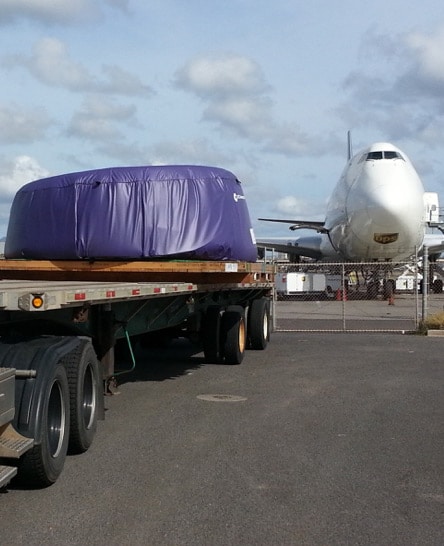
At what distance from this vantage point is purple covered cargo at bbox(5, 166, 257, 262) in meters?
10.0

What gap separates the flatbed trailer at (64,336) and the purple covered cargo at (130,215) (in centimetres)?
33

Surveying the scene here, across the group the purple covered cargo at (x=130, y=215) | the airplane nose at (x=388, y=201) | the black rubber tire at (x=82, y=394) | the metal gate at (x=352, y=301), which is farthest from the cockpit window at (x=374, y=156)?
the black rubber tire at (x=82, y=394)

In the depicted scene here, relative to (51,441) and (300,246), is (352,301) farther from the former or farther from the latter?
(51,441)

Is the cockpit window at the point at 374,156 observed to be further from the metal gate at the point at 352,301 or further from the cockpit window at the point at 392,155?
the metal gate at the point at 352,301

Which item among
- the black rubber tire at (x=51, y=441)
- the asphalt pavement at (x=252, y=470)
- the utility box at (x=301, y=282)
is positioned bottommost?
the asphalt pavement at (x=252, y=470)

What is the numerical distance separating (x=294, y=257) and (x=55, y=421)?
38.1 metres

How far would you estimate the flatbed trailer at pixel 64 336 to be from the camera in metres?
4.75

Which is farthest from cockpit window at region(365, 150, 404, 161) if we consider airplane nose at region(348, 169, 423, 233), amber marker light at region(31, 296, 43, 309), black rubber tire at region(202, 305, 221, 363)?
amber marker light at region(31, 296, 43, 309)

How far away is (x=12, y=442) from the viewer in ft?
15.1

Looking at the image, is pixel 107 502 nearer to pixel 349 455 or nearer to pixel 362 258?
pixel 349 455

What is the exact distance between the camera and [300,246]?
40.0 meters

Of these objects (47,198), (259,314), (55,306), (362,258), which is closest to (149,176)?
(47,198)

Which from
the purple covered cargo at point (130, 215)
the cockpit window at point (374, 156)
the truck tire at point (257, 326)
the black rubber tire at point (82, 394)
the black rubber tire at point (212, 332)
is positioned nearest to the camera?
the black rubber tire at point (82, 394)

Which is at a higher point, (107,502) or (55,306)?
(55,306)
